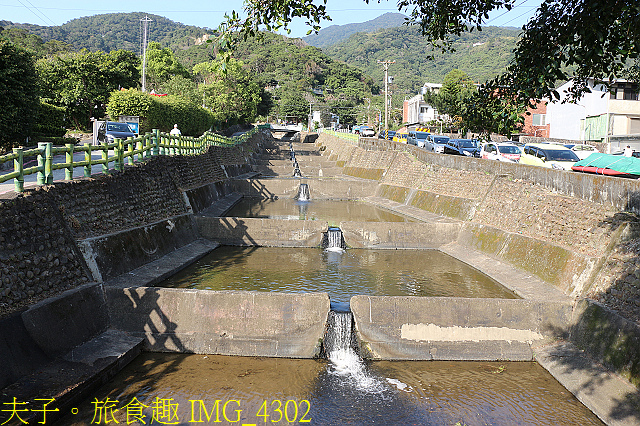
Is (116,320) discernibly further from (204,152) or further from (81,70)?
(81,70)

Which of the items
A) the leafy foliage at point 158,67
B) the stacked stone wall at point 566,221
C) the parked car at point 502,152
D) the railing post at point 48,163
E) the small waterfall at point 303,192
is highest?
the leafy foliage at point 158,67

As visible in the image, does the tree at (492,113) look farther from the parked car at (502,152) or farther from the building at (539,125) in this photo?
the building at (539,125)

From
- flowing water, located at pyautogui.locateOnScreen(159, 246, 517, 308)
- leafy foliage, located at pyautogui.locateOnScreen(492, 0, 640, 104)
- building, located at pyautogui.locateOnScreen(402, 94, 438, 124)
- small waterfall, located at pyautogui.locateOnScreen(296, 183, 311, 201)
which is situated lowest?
flowing water, located at pyautogui.locateOnScreen(159, 246, 517, 308)

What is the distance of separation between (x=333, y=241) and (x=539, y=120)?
45203 mm

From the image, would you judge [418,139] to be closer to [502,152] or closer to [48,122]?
[502,152]

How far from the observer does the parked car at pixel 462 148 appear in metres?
34.8

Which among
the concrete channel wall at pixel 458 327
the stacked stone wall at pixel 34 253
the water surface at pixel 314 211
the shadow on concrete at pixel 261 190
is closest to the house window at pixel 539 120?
the water surface at pixel 314 211

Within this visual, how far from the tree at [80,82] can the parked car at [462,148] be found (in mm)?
33362

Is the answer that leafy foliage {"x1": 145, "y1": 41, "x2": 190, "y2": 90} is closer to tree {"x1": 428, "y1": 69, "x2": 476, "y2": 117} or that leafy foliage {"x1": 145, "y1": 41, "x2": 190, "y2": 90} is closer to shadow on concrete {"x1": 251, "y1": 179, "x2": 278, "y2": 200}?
tree {"x1": 428, "y1": 69, "x2": 476, "y2": 117}

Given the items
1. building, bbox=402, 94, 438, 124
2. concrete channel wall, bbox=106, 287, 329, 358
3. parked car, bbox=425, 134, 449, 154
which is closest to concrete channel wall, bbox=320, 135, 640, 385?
concrete channel wall, bbox=106, 287, 329, 358

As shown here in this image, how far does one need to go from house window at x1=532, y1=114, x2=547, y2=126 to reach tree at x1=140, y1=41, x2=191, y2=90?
189 ft

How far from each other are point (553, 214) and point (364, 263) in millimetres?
6645

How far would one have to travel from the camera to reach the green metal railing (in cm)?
1124

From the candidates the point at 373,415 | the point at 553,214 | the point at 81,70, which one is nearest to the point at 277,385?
the point at 373,415
